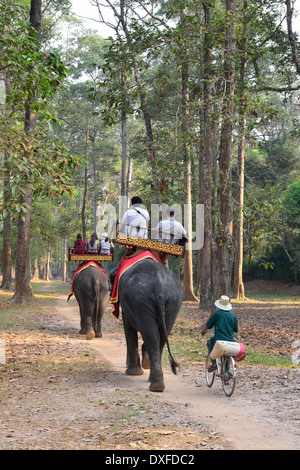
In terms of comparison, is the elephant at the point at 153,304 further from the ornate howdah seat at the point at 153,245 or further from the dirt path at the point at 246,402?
the dirt path at the point at 246,402

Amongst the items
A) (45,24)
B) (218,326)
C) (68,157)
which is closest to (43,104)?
(68,157)

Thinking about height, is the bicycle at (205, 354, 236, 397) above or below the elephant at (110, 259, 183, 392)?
below

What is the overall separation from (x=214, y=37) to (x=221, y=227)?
5387 mm

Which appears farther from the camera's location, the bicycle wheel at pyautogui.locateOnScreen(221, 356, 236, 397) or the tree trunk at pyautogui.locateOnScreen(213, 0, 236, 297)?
the tree trunk at pyautogui.locateOnScreen(213, 0, 236, 297)

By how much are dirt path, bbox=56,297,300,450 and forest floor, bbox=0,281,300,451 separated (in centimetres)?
1

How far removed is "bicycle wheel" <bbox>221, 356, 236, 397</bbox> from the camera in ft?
24.0

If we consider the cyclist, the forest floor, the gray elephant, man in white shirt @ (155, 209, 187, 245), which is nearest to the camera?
the forest floor

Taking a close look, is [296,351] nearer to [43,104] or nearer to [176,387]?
[176,387]

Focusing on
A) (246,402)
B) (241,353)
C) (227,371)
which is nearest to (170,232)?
(241,353)

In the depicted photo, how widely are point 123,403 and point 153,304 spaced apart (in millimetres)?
1595

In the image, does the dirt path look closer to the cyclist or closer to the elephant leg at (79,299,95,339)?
the cyclist

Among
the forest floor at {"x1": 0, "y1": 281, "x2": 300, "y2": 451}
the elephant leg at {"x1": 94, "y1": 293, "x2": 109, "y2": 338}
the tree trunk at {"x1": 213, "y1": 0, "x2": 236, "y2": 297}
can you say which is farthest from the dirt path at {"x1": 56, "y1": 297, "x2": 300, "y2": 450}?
the tree trunk at {"x1": 213, "y1": 0, "x2": 236, "y2": 297}

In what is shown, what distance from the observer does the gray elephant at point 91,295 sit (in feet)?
42.0

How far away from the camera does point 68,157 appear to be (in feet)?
32.4
